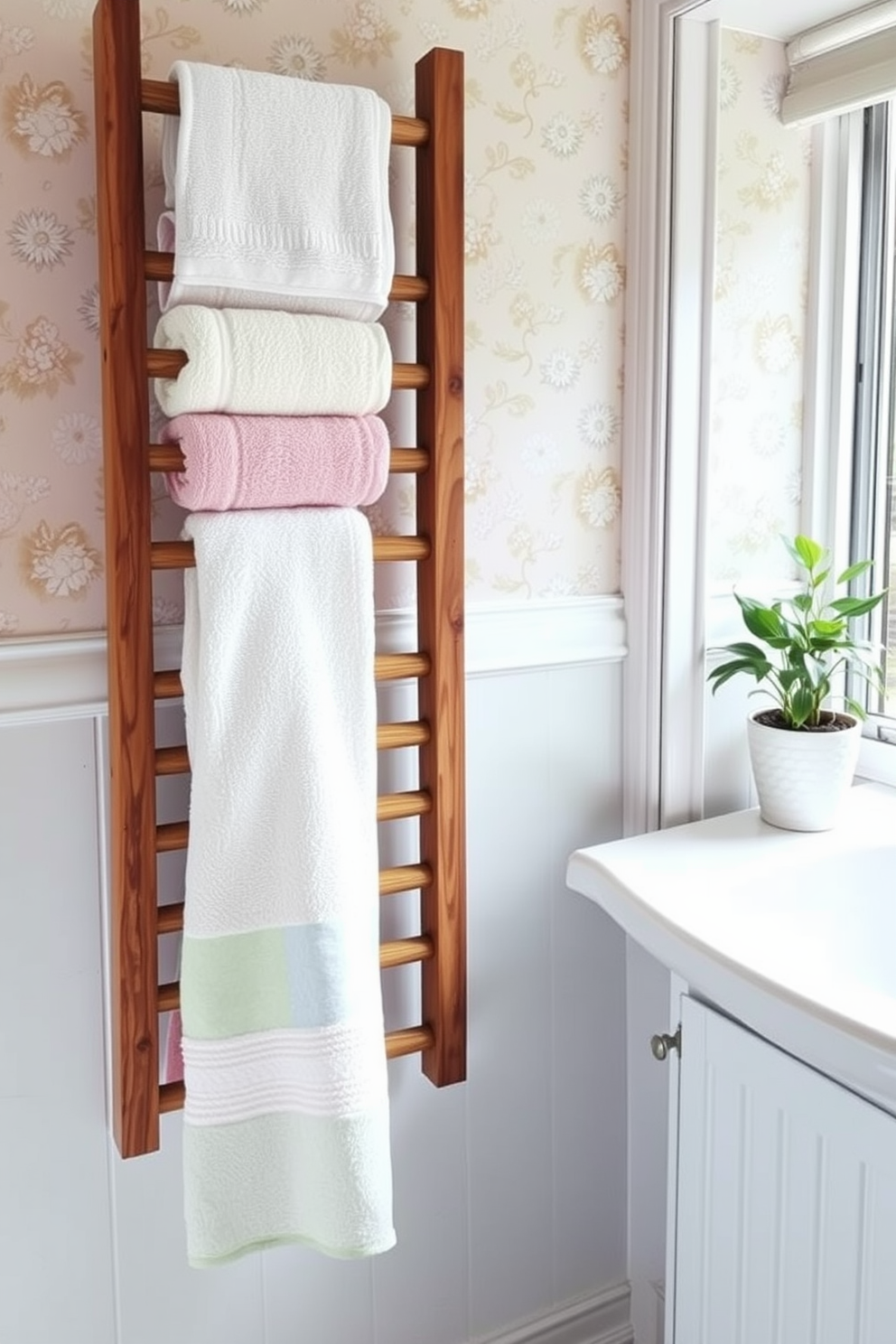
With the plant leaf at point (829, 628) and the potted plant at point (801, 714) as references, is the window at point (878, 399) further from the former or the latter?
the plant leaf at point (829, 628)

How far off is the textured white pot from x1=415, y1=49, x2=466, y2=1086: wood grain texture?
395 mm

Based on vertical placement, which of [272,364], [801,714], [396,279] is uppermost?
[396,279]

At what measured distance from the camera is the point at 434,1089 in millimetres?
1574

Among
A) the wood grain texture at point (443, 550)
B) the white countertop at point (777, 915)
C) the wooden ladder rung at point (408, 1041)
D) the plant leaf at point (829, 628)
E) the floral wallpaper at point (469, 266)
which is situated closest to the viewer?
the white countertop at point (777, 915)

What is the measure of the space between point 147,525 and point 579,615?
0.60m

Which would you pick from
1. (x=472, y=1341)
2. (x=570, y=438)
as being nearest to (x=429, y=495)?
(x=570, y=438)

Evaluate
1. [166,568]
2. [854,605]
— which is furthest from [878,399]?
[166,568]

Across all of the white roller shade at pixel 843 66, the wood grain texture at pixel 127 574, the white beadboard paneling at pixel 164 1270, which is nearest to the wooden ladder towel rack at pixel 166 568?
the wood grain texture at pixel 127 574

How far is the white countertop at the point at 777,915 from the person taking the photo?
3.69 ft

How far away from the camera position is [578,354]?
5.13ft

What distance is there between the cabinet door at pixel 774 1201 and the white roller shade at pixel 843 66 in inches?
45.1

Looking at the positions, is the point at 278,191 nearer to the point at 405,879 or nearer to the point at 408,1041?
the point at 405,879

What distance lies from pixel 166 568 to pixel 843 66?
1.09 m

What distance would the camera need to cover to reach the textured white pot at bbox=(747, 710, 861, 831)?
152 centimetres
